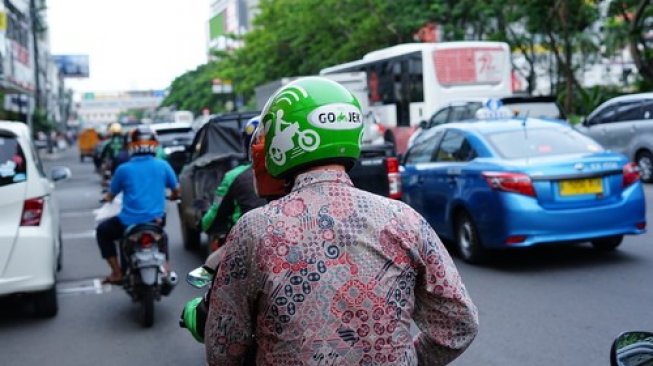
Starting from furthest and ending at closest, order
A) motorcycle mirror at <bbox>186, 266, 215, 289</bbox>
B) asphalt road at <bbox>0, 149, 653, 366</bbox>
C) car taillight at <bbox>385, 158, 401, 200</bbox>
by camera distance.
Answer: car taillight at <bbox>385, 158, 401, 200</bbox>, asphalt road at <bbox>0, 149, 653, 366</bbox>, motorcycle mirror at <bbox>186, 266, 215, 289</bbox>

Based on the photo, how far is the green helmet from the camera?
7.45 feet

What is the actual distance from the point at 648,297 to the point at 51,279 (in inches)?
189

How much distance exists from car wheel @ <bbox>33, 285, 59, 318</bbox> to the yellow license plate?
4656mm

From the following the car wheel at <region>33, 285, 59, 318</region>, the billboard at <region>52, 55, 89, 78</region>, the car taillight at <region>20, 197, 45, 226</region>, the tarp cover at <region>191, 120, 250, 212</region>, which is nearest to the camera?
the car taillight at <region>20, 197, 45, 226</region>

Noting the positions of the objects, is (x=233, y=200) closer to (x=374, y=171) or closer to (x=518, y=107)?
(x=374, y=171)

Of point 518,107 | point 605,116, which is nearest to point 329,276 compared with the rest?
point 605,116

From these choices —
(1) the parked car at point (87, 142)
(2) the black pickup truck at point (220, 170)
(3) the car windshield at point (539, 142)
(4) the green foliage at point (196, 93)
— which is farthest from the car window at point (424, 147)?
(4) the green foliage at point (196, 93)

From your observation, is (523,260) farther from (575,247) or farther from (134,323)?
(134,323)

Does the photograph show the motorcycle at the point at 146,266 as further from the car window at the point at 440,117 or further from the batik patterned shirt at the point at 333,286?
the car window at the point at 440,117

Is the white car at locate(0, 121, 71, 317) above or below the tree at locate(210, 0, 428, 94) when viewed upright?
below

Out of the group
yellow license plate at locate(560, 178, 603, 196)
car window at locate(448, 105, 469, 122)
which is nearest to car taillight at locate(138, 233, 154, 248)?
yellow license plate at locate(560, 178, 603, 196)

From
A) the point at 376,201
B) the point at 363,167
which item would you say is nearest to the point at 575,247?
the point at 363,167

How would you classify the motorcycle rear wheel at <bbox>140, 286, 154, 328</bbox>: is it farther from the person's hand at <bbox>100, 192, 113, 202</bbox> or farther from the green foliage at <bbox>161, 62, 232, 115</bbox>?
the green foliage at <bbox>161, 62, 232, 115</bbox>

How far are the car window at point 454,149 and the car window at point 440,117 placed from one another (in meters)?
10.4
